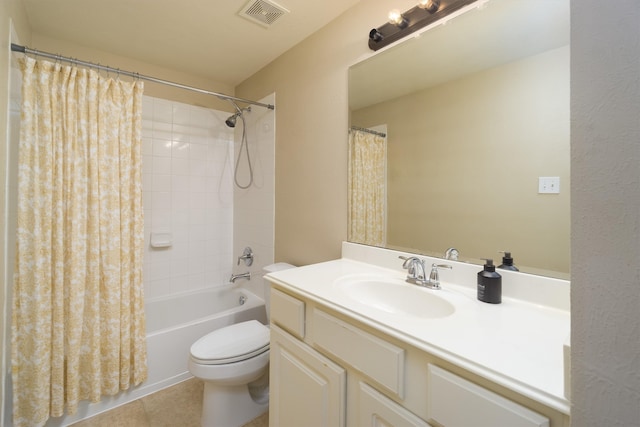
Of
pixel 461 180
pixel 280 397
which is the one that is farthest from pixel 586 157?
pixel 280 397

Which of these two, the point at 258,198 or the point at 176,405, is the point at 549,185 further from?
the point at 176,405

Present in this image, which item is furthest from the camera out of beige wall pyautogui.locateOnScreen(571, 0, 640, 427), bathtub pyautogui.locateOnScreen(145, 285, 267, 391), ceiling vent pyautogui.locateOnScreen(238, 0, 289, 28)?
bathtub pyautogui.locateOnScreen(145, 285, 267, 391)

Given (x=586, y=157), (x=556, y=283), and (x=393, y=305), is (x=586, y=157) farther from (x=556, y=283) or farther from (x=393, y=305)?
(x=393, y=305)

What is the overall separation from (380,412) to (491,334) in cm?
37

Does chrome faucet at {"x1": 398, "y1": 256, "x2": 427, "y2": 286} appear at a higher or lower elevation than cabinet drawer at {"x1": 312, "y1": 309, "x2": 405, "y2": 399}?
higher

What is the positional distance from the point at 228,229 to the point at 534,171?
A: 2450 mm

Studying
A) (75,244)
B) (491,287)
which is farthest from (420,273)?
(75,244)

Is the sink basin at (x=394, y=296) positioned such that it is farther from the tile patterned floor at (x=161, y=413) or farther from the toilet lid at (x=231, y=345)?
the tile patterned floor at (x=161, y=413)

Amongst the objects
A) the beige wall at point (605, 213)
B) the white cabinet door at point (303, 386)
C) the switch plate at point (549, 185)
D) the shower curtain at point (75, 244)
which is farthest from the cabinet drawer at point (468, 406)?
the shower curtain at point (75, 244)

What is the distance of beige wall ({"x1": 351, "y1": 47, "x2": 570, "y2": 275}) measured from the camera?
2.97 ft

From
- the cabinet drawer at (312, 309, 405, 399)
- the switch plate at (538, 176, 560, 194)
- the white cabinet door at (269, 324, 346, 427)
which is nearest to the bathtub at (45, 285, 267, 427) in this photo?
the white cabinet door at (269, 324, 346, 427)

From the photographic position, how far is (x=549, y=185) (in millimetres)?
913

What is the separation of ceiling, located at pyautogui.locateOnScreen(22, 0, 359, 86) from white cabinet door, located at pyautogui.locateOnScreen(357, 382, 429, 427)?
1.83m

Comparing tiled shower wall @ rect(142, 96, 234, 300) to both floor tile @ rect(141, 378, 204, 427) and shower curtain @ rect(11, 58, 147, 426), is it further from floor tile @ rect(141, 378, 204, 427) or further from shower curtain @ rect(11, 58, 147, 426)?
floor tile @ rect(141, 378, 204, 427)
